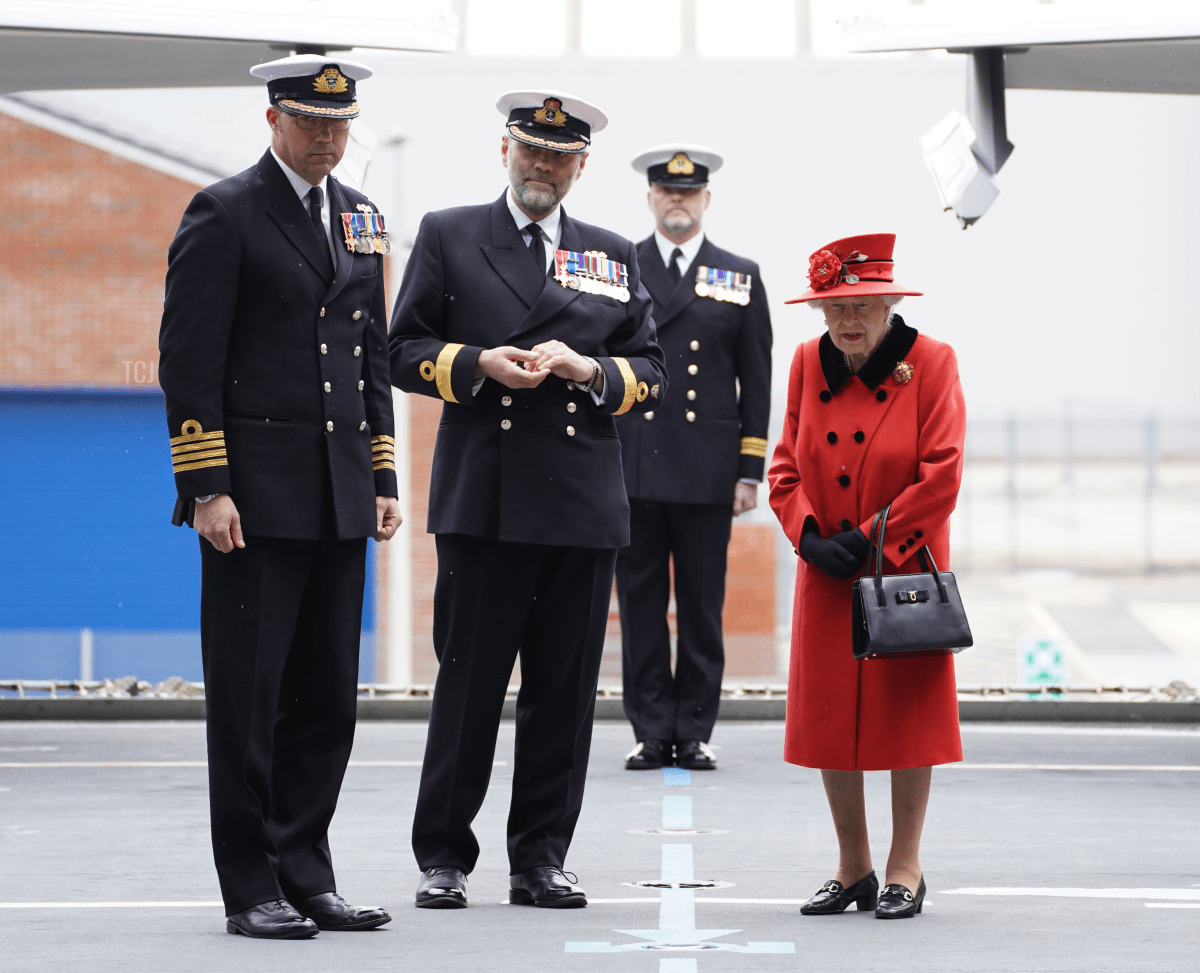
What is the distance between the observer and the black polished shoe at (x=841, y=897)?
168 inches

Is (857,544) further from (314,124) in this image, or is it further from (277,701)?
(314,124)

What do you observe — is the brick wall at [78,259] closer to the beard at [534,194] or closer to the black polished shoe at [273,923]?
the beard at [534,194]

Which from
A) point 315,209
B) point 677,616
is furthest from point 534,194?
point 677,616

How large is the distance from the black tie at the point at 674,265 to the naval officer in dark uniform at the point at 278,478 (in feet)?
9.67

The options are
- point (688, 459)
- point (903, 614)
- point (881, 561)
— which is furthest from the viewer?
point (688, 459)

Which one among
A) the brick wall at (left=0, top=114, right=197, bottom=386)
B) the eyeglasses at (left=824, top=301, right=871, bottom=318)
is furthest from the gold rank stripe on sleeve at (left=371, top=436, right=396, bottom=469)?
the brick wall at (left=0, top=114, right=197, bottom=386)

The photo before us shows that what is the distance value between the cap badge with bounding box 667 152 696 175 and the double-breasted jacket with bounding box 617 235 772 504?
27cm

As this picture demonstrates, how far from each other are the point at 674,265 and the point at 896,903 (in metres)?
3.34

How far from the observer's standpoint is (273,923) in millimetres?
3893

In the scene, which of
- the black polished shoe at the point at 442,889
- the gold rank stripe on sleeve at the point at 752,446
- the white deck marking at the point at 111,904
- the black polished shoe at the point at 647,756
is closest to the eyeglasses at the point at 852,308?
the black polished shoe at the point at 442,889

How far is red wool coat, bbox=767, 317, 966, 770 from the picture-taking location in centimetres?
423

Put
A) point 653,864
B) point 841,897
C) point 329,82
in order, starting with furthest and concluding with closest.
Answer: point 653,864 < point 841,897 < point 329,82

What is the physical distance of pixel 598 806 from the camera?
5.94 metres

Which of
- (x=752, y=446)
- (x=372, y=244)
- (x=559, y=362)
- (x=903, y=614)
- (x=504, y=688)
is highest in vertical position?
(x=372, y=244)
